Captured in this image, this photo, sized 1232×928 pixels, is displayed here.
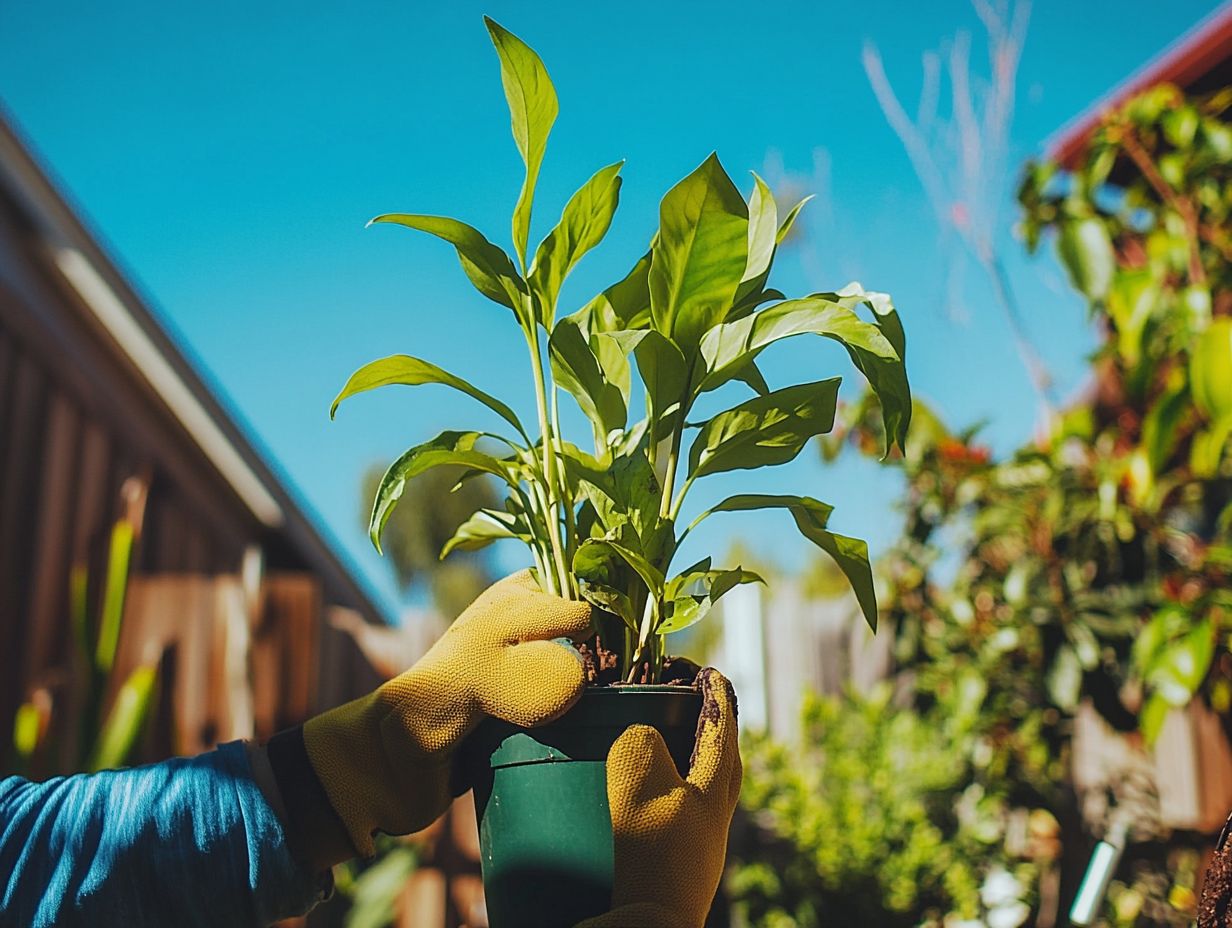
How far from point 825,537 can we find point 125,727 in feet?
6.57

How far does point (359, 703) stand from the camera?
1.09 m

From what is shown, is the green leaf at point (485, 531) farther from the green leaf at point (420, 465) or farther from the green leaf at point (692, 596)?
the green leaf at point (692, 596)

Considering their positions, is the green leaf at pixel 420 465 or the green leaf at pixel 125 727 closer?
the green leaf at pixel 420 465

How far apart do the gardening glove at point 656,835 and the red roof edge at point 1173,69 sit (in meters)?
3.01

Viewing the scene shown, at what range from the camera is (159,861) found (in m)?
1.07

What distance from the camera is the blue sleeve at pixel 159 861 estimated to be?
1067 mm

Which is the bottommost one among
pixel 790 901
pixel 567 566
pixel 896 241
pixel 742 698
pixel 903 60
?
pixel 790 901

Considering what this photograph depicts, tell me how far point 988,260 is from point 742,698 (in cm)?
210

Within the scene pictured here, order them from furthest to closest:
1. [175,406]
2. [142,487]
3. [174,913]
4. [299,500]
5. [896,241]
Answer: [896,241] → [299,500] → [175,406] → [142,487] → [174,913]

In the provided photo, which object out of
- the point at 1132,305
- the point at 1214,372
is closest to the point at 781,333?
the point at 1214,372

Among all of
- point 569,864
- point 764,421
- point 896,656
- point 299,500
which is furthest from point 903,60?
point 569,864

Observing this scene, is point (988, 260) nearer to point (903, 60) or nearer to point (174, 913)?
point (903, 60)

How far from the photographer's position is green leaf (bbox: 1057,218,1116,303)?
8.64 feet

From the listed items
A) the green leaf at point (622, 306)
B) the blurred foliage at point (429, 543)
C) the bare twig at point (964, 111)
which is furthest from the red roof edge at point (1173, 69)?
the blurred foliage at point (429, 543)
